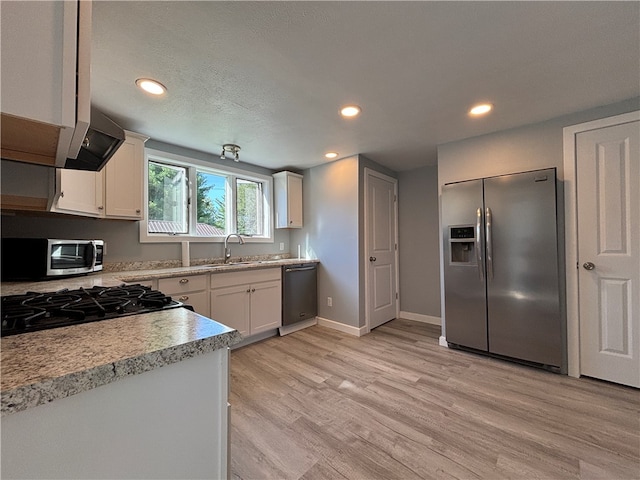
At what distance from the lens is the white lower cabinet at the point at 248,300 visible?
8.66 ft

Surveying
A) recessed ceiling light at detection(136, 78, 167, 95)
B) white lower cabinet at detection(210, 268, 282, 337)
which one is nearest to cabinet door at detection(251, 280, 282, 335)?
white lower cabinet at detection(210, 268, 282, 337)

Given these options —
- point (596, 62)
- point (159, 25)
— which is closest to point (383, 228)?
point (596, 62)

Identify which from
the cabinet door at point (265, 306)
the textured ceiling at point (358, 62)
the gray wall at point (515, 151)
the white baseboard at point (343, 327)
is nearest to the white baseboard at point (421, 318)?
the white baseboard at point (343, 327)

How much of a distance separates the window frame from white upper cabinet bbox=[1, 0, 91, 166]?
7.27ft

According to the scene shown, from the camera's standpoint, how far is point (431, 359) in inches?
100

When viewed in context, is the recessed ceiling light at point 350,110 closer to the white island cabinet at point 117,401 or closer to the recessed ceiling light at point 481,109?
the recessed ceiling light at point 481,109

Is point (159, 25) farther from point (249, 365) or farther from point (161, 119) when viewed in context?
point (249, 365)

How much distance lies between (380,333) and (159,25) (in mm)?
3414

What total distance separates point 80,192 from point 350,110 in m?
2.16

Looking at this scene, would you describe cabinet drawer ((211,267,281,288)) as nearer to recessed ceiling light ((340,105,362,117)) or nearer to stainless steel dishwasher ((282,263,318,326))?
stainless steel dishwasher ((282,263,318,326))

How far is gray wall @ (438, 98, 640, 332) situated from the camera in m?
2.24

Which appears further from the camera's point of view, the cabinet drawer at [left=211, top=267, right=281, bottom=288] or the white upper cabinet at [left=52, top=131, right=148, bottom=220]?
the cabinet drawer at [left=211, top=267, right=281, bottom=288]

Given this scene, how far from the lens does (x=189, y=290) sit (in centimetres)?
241

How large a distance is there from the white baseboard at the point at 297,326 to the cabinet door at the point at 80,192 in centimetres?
220
